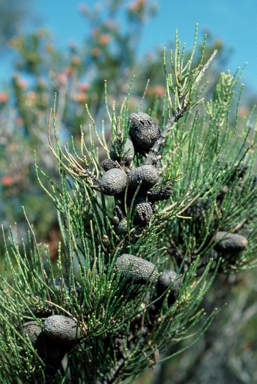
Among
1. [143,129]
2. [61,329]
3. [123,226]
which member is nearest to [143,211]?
[123,226]

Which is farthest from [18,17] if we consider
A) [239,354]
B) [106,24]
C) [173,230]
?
[173,230]

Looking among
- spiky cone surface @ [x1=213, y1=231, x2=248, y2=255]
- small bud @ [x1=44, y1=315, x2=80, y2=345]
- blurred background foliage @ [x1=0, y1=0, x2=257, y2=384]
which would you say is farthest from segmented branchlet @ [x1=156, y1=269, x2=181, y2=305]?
blurred background foliage @ [x1=0, y1=0, x2=257, y2=384]

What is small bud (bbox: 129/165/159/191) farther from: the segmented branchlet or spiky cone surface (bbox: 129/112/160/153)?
the segmented branchlet

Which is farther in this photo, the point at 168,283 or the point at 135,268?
the point at 168,283

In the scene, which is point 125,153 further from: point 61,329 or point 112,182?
point 61,329

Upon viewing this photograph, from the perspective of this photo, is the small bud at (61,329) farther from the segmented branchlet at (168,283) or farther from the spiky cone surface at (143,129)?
the spiky cone surface at (143,129)

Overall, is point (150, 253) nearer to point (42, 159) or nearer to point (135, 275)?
point (135, 275)
